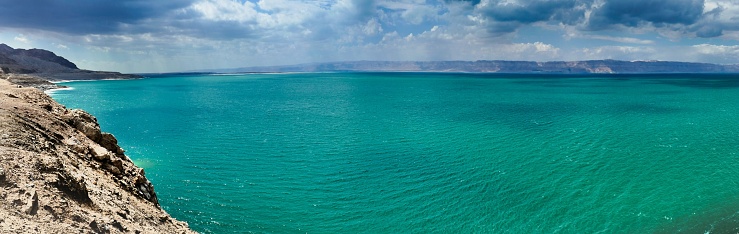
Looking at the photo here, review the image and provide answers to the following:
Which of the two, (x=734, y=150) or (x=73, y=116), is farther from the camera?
(x=734, y=150)

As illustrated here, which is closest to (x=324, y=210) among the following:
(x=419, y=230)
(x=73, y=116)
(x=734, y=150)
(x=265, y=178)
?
(x=419, y=230)

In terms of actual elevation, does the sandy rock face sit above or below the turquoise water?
above

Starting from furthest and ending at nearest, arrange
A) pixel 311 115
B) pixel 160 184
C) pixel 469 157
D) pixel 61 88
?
1. pixel 61 88
2. pixel 311 115
3. pixel 469 157
4. pixel 160 184

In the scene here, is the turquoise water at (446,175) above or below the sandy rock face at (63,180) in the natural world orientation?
below

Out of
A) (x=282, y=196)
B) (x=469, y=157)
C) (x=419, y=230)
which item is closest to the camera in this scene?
(x=419, y=230)

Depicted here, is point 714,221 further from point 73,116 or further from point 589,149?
point 73,116

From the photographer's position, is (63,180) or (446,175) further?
(446,175)

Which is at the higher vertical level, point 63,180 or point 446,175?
point 63,180

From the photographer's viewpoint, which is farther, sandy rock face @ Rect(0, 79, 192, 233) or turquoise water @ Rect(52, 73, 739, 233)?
turquoise water @ Rect(52, 73, 739, 233)
